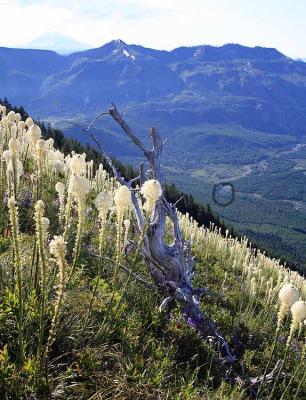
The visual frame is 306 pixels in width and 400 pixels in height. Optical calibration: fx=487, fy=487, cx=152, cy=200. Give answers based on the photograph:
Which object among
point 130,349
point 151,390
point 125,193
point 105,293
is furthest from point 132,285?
point 125,193

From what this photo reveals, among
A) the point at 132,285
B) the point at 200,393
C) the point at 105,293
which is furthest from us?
the point at 132,285

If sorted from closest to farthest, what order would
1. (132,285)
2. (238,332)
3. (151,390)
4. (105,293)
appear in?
(151,390), (105,293), (132,285), (238,332)

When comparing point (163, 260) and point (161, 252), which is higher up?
point (161, 252)

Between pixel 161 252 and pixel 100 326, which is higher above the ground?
pixel 161 252

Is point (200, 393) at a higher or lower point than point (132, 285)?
lower

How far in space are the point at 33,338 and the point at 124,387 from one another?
842mm

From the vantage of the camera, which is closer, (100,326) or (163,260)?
(100,326)

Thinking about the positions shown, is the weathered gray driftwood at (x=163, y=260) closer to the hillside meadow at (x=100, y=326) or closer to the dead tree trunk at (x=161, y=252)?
the dead tree trunk at (x=161, y=252)

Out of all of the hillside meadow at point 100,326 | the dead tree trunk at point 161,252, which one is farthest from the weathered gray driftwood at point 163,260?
the hillside meadow at point 100,326

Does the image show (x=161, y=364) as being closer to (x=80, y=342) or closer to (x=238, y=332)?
(x=80, y=342)

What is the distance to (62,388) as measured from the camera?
3754mm

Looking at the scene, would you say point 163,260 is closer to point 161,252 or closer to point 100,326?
point 161,252

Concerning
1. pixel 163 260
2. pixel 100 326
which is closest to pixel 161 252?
pixel 163 260

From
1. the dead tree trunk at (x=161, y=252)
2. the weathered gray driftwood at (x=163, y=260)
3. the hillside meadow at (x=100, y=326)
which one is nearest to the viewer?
the hillside meadow at (x=100, y=326)
